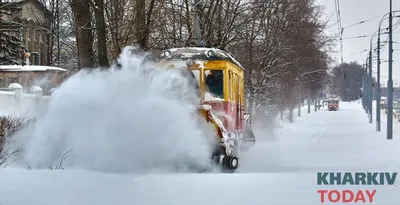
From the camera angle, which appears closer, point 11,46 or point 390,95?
point 390,95

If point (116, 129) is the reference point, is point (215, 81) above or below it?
above

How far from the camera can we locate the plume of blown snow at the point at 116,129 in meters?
11.7

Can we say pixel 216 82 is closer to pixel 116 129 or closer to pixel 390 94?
pixel 116 129

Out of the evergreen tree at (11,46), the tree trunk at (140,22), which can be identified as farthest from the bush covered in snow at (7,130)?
the evergreen tree at (11,46)

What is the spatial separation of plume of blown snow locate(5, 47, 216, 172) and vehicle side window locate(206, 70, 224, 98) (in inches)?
59.3

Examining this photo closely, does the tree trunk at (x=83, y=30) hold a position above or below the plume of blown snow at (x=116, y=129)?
above

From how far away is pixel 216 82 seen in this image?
1433 cm

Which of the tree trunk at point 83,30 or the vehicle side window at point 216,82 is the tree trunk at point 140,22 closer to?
the tree trunk at point 83,30

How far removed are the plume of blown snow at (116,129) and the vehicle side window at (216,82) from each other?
1.51 meters

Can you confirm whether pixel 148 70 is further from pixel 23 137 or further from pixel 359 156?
pixel 359 156

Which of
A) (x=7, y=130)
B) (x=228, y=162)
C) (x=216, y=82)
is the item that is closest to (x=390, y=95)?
(x=216, y=82)

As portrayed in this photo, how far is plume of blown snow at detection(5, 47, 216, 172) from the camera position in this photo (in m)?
11.7

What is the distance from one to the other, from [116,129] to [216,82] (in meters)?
3.24

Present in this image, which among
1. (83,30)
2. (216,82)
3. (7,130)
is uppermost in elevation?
(83,30)
